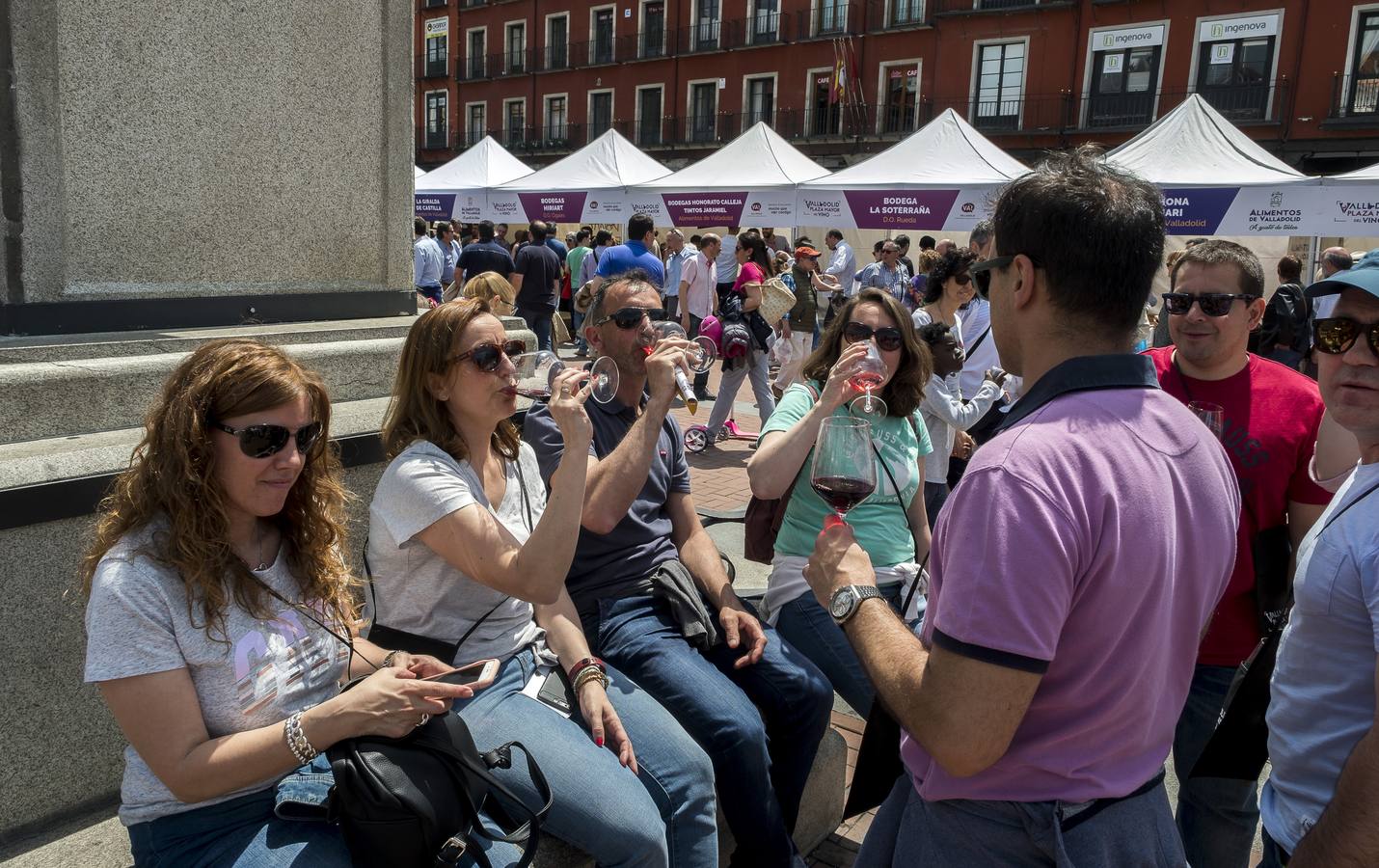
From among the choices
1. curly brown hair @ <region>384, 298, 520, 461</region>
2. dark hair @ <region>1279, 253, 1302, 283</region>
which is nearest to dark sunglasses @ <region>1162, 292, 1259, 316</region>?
curly brown hair @ <region>384, 298, 520, 461</region>

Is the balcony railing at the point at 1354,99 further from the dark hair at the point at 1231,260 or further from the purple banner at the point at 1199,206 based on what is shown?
the dark hair at the point at 1231,260

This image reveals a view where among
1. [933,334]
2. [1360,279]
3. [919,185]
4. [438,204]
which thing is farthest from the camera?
[438,204]

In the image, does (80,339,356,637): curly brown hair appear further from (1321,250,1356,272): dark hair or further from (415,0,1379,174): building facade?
(415,0,1379,174): building facade

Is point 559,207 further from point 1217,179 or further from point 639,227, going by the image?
point 1217,179

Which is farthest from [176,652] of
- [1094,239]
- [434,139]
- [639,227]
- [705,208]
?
[434,139]

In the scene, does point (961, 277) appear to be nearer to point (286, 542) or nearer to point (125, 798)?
point (286, 542)

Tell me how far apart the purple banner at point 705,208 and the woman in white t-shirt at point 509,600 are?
40.6ft

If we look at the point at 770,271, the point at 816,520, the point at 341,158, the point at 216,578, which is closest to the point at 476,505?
the point at 216,578

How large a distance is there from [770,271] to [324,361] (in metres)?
9.81

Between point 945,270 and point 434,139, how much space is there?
1833 inches

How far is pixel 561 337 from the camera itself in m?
14.4

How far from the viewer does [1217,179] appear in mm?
11172

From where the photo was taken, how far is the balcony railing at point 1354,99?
24953mm

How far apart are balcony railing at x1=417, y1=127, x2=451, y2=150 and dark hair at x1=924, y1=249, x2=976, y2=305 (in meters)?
45.2
